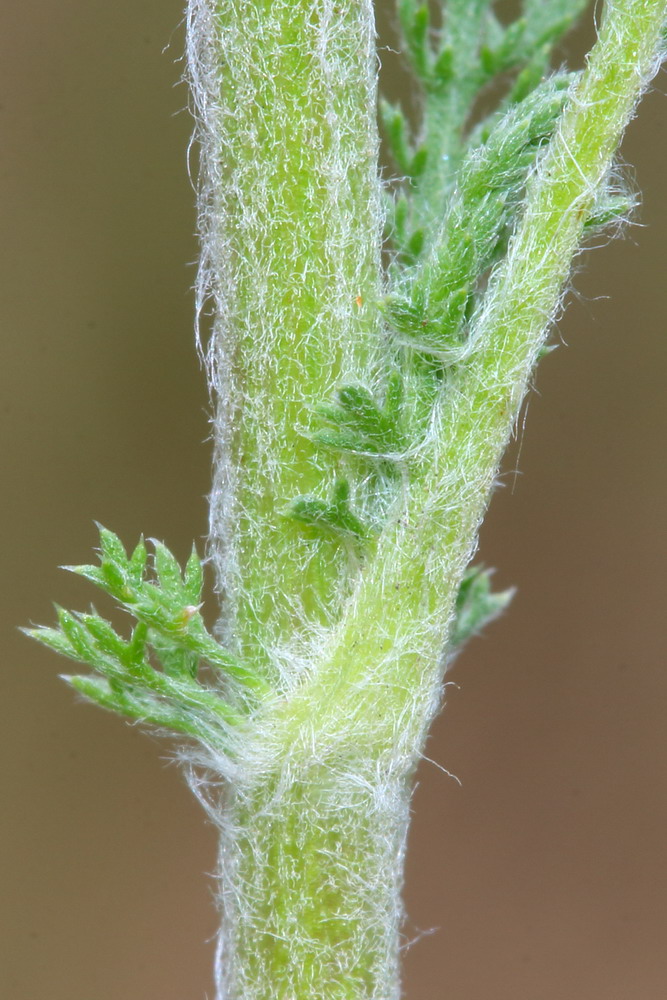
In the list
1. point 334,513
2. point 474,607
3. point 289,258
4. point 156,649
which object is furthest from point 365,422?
point 474,607

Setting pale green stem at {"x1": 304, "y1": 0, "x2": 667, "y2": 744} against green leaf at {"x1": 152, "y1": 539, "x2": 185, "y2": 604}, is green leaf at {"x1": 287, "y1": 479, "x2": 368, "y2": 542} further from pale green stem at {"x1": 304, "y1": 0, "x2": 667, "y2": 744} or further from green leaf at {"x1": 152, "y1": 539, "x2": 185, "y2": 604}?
green leaf at {"x1": 152, "y1": 539, "x2": 185, "y2": 604}

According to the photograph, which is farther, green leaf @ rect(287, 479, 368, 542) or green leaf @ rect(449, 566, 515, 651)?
green leaf @ rect(449, 566, 515, 651)

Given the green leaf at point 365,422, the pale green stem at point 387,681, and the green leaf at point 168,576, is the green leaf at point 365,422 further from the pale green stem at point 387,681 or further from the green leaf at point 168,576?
the green leaf at point 168,576

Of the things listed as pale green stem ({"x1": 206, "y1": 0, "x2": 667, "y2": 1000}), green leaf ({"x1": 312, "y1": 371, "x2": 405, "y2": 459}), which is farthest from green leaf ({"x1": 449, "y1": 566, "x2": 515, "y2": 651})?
green leaf ({"x1": 312, "y1": 371, "x2": 405, "y2": 459})

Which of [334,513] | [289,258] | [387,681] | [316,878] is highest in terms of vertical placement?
[289,258]

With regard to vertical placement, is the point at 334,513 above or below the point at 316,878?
above

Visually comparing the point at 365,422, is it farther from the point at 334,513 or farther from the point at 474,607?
the point at 474,607

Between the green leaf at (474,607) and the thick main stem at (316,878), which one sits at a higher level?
the green leaf at (474,607)

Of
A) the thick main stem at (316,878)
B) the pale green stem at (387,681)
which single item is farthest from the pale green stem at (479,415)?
the thick main stem at (316,878)

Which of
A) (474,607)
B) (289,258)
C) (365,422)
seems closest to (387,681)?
(365,422)

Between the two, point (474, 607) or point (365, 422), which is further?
point (474, 607)

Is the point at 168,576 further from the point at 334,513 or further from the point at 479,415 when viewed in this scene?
the point at 479,415

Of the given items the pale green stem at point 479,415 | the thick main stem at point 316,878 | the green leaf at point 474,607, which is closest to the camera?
the pale green stem at point 479,415
